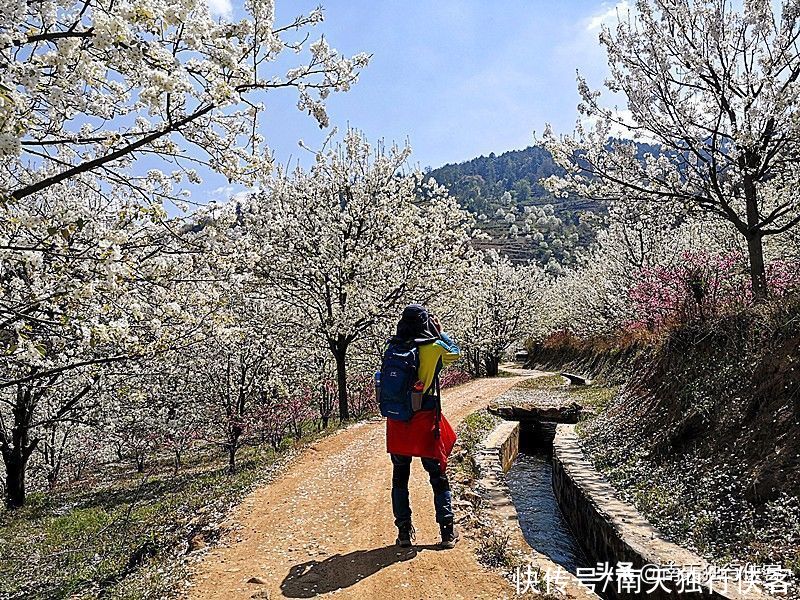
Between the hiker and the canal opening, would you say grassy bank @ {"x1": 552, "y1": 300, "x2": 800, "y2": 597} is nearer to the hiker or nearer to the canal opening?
the canal opening

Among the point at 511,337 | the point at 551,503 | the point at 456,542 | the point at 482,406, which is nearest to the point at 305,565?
the point at 456,542

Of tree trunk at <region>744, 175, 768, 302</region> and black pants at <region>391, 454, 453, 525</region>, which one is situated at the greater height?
tree trunk at <region>744, 175, 768, 302</region>

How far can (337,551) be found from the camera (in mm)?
6309

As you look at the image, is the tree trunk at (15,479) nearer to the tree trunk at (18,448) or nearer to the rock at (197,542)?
the tree trunk at (18,448)

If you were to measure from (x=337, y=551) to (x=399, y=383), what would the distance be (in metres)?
2.11

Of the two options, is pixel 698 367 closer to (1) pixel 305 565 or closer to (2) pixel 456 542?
(2) pixel 456 542

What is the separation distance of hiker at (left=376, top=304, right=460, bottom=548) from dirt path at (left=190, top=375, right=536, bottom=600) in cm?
64

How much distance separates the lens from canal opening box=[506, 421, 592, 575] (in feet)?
26.4

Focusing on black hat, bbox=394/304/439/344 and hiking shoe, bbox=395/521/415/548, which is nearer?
black hat, bbox=394/304/439/344

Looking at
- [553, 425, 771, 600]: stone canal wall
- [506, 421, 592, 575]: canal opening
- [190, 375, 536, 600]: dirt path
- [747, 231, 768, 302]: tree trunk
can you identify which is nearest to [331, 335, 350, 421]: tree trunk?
[506, 421, 592, 575]: canal opening

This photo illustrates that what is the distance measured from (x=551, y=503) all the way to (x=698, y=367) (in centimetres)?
339

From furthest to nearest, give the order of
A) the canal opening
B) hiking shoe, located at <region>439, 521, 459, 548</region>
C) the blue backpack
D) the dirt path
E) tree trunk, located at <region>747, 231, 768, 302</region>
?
tree trunk, located at <region>747, 231, 768, 302</region> < the canal opening < hiking shoe, located at <region>439, 521, 459, 548</region> < the blue backpack < the dirt path

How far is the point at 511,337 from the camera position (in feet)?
121

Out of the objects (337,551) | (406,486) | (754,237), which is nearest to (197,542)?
(337,551)
